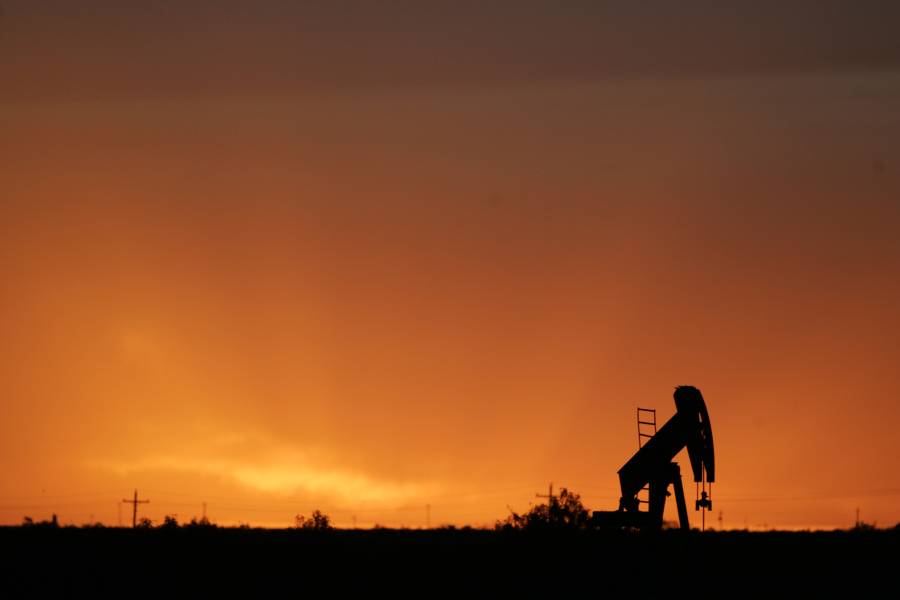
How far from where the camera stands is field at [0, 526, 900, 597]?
23.6 meters

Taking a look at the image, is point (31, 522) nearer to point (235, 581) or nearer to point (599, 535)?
point (235, 581)

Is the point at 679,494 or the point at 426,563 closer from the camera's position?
the point at 426,563

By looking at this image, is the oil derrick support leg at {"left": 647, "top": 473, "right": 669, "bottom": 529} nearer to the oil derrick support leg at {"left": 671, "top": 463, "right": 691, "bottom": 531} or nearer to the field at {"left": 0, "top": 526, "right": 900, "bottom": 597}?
the oil derrick support leg at {"left": 671, "top": 463, "right": 691, "bottom": 531}

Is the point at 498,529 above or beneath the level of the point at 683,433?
beneath

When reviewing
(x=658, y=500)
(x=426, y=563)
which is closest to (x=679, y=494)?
(x=658, y=500)

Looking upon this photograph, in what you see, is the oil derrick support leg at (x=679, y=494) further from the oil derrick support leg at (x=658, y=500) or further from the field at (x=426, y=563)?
the field at (x=426, y=563)

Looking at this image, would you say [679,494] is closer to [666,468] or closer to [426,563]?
[666,468]

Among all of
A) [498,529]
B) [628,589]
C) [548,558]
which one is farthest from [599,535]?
[628,589]

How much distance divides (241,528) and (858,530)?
1390 centimetres

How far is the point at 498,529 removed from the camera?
32188 millimetres

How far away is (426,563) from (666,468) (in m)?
10.3

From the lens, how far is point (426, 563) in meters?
25.3

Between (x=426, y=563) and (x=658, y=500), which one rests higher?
(x=658, y=500)

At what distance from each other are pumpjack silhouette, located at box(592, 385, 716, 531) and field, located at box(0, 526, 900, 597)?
4.07 metres
